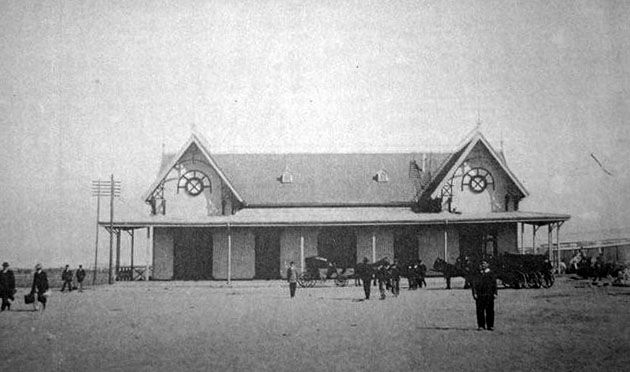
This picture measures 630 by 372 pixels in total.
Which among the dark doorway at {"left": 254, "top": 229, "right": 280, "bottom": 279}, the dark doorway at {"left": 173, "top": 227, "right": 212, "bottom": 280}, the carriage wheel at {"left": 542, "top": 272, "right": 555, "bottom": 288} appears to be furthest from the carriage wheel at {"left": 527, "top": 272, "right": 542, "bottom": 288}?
the dark doorway at {"left": 173, "top": 227, "right": 212, "bottom": 280}

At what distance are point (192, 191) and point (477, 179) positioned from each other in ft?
48.8

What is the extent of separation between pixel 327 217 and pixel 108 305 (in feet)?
42.4

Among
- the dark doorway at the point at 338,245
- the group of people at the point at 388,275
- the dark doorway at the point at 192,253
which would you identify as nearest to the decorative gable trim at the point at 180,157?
the dark doorway at the point at 192,253

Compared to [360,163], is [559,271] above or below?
below

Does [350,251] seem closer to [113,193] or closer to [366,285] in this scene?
[366,285]

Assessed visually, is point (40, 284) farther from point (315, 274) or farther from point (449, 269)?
point (449, 269)

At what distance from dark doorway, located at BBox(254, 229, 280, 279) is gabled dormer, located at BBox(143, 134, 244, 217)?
7.00ft

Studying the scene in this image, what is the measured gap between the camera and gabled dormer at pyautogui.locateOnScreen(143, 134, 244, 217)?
30391 millimetres

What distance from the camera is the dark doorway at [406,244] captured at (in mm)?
30891

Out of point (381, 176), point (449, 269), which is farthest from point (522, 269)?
point (381, 176)

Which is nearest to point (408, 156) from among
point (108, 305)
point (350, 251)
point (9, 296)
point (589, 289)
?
point (350, 251)

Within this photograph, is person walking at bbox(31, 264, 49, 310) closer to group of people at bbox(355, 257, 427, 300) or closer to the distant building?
group of people at bbox(355, 257, 427, 300)

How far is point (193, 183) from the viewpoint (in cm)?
3061

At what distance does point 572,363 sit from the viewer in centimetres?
884
